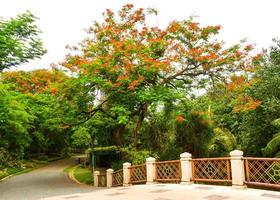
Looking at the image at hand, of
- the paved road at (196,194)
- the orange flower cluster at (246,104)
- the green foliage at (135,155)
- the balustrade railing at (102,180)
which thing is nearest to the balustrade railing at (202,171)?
the paved road at (196,194)

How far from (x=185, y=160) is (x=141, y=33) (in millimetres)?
8358

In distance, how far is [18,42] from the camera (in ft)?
45.7

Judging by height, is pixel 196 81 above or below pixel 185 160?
above

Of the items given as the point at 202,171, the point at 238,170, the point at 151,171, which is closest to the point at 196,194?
the point at 238,170

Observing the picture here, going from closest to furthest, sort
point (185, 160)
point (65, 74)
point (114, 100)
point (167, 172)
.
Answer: point (185, 160) < point (167, 172) < point (114, 100) < point (65, 74)

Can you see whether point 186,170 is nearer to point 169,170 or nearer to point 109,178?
point 169,170

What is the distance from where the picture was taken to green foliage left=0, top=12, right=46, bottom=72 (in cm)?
1370

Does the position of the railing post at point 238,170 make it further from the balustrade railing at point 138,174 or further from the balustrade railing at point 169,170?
the balustrade railing at point 138,174

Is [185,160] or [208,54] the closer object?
[185,160]

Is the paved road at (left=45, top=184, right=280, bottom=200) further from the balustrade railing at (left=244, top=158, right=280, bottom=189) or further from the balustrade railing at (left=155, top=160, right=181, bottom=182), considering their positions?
the balustrade railing at (left=155, top=160, right=181, bottom=182)

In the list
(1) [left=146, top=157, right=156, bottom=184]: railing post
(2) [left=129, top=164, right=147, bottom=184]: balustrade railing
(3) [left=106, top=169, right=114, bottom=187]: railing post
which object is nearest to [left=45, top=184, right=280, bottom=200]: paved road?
(1) [left=146, top=157, right=156, bottom=184]: railing post

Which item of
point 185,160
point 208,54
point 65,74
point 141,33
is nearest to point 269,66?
point 208,54

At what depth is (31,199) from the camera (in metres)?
14.7

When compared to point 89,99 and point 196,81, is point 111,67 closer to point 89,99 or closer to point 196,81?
point 89,99
